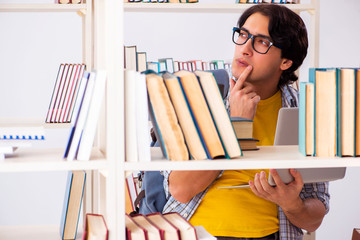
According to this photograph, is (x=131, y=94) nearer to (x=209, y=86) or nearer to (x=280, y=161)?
(x=209, y=86)

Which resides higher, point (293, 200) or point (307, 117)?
point (307, 117)

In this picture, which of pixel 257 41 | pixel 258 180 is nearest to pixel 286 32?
pixel 257 41

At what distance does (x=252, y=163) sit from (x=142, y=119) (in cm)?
29

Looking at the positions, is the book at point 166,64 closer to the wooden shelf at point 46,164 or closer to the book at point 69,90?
the book at point 69,90

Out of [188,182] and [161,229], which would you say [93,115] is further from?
[188,182]

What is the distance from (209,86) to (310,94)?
26 cm

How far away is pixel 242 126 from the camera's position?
147cm

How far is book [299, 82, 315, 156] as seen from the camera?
1.34 m

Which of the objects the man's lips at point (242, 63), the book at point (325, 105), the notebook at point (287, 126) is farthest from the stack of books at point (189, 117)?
the man's lips at point (242, 63)

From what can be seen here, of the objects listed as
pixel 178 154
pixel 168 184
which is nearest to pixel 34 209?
pixel 168 184

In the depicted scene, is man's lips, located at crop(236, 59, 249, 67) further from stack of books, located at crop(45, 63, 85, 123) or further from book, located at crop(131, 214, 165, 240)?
stack of books, located at crop(45, 63, 85, 123)

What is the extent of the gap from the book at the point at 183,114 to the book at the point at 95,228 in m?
0.30

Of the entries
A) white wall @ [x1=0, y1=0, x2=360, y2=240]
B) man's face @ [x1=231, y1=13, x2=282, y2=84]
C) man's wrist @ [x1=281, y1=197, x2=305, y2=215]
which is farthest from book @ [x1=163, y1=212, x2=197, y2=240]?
white wall @ [x1=0, y1=0, x2=360, y2=240]

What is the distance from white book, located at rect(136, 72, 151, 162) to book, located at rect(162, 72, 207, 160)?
6cm
